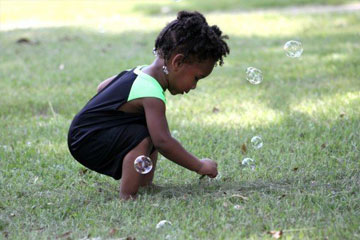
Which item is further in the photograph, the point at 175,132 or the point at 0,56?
the point at 0,56

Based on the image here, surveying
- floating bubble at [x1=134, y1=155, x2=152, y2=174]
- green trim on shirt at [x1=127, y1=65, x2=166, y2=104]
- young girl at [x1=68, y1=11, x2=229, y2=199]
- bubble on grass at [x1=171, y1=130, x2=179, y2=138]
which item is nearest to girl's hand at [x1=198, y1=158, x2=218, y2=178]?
young girl at [x1=68, y1=11, x2=229, y2=199]

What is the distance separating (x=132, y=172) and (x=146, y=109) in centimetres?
37

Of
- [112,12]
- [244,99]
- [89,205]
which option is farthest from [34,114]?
[112,12]

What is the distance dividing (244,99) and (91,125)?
2.44m

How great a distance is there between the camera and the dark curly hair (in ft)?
10.4

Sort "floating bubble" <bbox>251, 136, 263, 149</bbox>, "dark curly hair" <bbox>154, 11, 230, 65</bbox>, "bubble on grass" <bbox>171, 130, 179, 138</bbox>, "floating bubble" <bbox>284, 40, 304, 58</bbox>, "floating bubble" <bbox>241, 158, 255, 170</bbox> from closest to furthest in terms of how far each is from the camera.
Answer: "dark curly hair" <bbox>154, 11, 230, 65</bbox>, "floating bubble" <bbox>241, 158, 255, 170</bbox>, "floating bubble" <bbox>251, 136, 263, 149</bbox>, "floating bubble" <bbox>284, 40, 304, 58</bbox>, "bubble on grass" <bbox>171, 130, 179, 138</bbox>

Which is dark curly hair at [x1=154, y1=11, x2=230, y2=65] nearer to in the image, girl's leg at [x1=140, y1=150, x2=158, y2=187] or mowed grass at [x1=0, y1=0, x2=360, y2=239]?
girl's leg at [x1=140, y1=150, x2=158, y2=187]

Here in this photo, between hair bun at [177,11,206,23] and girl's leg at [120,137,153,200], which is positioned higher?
hair bun at [177,11,206,23]

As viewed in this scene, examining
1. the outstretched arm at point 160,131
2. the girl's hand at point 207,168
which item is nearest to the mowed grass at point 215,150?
the girl's hand at point 207,168

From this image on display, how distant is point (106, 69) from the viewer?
702cm

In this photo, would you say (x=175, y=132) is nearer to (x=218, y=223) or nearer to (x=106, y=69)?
(x=218, y=223)

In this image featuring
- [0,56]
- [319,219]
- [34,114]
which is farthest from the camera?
[0,56]

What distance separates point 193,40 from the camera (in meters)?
3.17

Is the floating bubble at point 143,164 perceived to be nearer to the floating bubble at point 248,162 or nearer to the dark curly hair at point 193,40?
the dark curly hair at point 193,40
